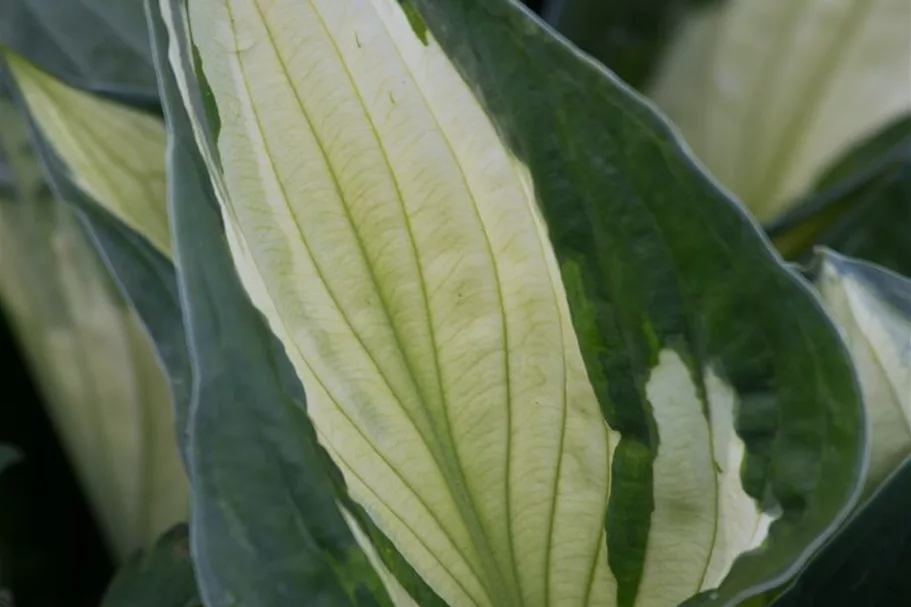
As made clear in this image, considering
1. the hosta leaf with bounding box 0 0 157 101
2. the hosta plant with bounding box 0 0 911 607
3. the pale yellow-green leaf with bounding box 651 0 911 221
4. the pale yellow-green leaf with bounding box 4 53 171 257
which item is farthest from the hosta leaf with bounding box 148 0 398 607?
the pale yellow-green leaf with bounding box 651 0 911 221

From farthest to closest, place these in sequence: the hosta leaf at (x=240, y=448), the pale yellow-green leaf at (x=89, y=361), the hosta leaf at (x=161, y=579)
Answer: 1. the pale yellow-green leaf at (x=89, y=361)
2. the hosta leaf at (x=161, y=579)
3. the hosta leaf at (x=240, y=448)

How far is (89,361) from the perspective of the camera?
43cm

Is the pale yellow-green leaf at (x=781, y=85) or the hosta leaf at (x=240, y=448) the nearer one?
the hosta leaf at (x=240, y=448)

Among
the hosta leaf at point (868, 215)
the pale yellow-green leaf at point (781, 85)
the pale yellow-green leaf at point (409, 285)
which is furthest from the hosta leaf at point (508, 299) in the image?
the pale yellow-green leaf at point (781, 85)

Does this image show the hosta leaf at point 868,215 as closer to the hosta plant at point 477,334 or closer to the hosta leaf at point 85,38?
the hosta plant at point 477,334

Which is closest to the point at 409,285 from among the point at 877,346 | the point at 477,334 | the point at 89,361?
the point at 477,334

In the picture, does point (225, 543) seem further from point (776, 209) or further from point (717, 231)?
point (776, 209)

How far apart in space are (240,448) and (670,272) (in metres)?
0.10

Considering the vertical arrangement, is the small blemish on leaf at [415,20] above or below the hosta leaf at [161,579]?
above

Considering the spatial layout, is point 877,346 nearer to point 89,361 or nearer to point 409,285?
point 409,285

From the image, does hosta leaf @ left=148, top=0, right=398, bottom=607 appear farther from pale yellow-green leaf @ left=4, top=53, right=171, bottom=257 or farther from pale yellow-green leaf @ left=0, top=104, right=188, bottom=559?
pale yellow-green leaf @ left=0, top=104, right=188, bottom=559

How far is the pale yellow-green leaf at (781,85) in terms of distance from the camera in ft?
1.55

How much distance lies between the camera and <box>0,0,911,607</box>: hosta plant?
21cm

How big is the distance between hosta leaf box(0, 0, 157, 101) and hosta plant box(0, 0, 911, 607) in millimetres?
194
